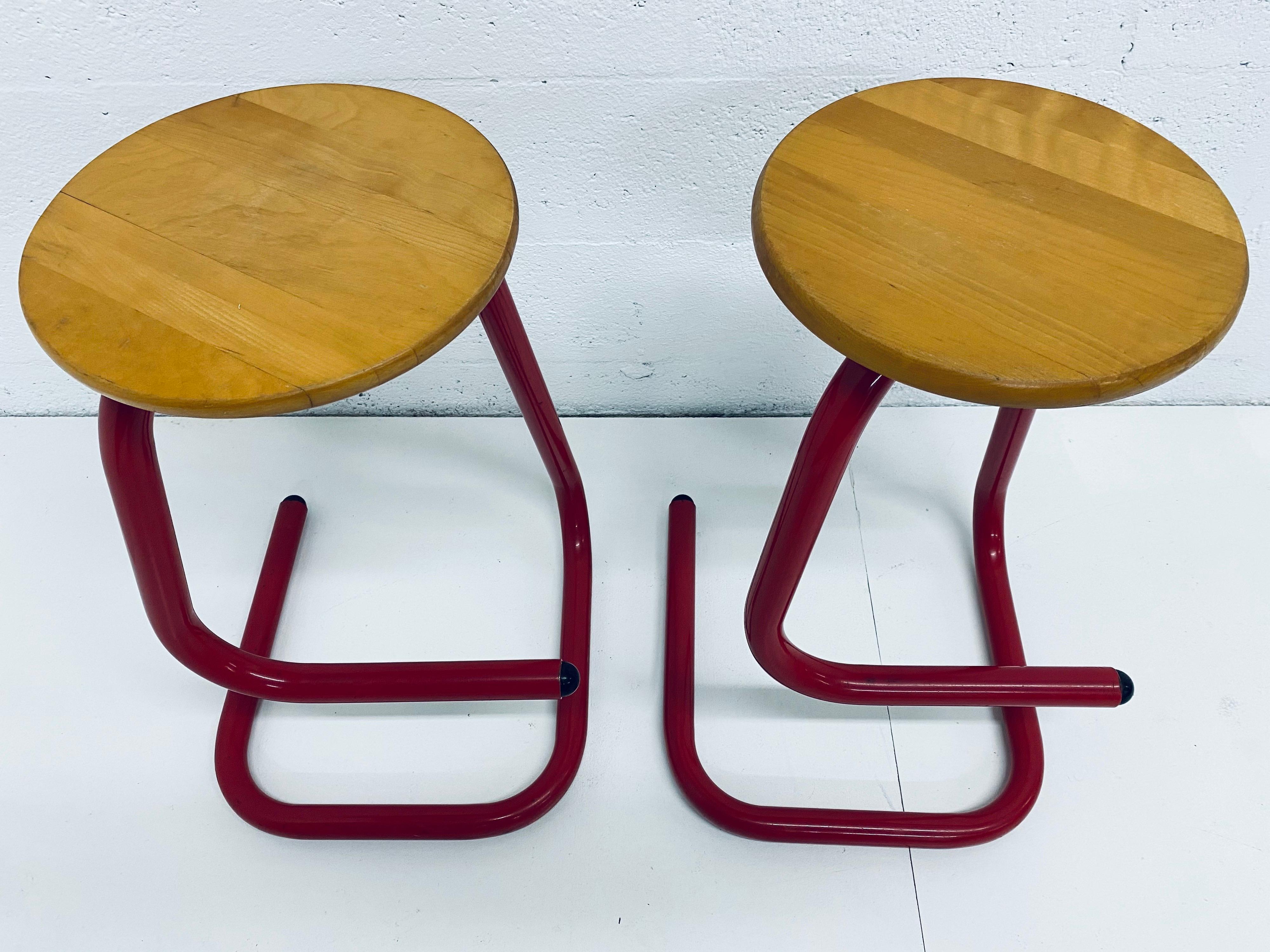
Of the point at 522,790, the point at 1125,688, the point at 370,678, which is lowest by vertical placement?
the point at 522,790

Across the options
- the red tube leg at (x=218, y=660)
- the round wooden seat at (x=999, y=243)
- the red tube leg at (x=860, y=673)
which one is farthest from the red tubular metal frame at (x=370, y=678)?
the round wooden seat at (x=999, y=243)

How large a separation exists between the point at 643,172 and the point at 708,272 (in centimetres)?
20

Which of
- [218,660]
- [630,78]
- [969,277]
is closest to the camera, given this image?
[969,277]

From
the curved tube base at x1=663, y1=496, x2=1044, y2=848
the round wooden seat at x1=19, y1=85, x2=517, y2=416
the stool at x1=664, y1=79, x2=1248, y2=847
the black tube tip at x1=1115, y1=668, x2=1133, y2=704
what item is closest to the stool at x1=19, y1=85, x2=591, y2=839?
the round wooden seat at x1=19, y1=85, x2=517, y2=416

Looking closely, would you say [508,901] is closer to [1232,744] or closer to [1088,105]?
[1232,744]

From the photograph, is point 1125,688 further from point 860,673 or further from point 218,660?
point 218,660

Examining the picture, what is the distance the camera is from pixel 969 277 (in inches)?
30.0

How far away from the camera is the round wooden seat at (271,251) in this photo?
0.74 metres

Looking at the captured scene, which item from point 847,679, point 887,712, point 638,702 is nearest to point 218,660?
point 638,702

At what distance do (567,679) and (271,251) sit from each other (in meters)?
0.55

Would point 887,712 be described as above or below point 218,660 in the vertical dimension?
below

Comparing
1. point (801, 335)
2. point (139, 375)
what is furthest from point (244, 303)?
point (801, 335)

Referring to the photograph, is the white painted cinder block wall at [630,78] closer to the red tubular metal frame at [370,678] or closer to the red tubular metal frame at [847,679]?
the red tubular metal frame at [370,678]

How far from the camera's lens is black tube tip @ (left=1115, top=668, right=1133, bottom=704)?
1062 millimetres
